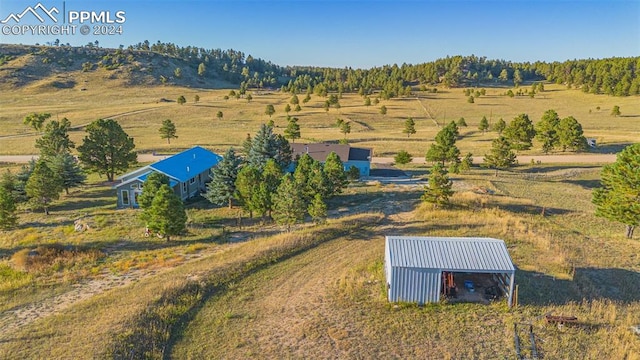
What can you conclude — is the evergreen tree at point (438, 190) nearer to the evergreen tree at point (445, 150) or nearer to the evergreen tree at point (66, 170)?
the evergreen tree at point (445, 150)

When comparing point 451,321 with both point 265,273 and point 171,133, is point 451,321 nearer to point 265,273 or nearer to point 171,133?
point 265,273

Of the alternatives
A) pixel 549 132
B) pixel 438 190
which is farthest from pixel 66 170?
pixel 549 132

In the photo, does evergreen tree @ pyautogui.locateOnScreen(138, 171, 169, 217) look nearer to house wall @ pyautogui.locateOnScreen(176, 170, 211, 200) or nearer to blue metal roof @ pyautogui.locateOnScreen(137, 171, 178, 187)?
blue metal roof @ pyautogui.locateOnScreen(137, 171, 178, 187)

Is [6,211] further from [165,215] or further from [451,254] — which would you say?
[451,254]

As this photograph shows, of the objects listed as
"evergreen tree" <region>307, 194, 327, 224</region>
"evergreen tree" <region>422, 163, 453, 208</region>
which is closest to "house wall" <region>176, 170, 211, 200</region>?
"evergreen tree" <region>307, 194, 327, 224</region>

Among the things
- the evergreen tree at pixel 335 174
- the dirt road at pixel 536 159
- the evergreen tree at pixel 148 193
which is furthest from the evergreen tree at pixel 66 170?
the evergreen tree at pixel 335 174
